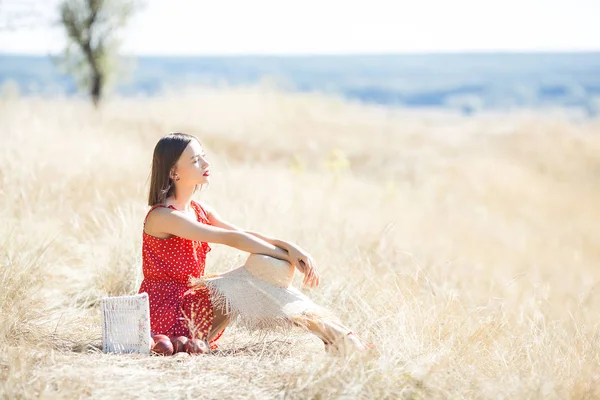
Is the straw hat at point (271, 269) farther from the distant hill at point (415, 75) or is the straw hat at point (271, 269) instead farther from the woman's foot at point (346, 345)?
the distant hill at point (415, 75)

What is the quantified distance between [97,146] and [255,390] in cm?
498

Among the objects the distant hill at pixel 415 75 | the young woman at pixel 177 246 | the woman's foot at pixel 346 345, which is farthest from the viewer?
the distant hill at pixel 415 75

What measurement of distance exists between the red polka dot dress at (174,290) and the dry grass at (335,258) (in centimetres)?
23

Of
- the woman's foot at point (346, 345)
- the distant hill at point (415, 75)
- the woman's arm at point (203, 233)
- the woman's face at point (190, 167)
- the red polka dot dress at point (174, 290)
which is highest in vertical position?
the distant hill at point (415, 75)

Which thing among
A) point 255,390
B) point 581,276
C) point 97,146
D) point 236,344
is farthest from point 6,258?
point 581,276

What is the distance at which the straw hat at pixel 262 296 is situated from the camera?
3500 mm

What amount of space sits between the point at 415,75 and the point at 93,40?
197ft

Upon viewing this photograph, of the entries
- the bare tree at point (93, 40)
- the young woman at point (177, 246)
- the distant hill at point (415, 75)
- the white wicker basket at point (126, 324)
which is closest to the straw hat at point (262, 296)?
the young woman at point (177, 246)

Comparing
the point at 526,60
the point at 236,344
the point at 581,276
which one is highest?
the point at 526,60

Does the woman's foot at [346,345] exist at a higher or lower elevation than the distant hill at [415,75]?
lower

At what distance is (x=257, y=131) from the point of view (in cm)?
1416

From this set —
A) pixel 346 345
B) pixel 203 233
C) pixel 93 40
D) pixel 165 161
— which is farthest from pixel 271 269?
pixel 93 40

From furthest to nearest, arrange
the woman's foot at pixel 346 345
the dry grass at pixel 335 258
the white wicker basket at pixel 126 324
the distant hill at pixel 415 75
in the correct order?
the distant hill at pixel 415 75 → the white wicker basket at pixel 126 324 → the woman's foot at pixel 346 345 → the dry grass at pixel 335 258

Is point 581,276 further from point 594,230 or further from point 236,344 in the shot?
point 236,344
